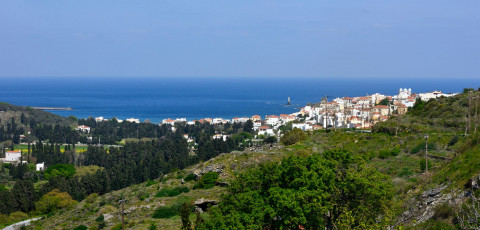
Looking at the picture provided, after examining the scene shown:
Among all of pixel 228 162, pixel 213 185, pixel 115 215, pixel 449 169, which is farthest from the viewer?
pixel 228 162

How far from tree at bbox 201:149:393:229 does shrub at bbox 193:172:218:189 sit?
1034 centimetres

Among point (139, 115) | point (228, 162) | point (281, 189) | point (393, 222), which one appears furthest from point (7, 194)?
point (139, 115)

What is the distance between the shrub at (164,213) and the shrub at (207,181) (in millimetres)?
3575

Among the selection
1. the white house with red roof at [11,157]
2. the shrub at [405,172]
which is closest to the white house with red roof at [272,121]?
the white house with red roof at [11,157]

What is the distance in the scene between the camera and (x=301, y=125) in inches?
3031

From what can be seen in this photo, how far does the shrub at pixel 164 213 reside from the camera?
839 inches

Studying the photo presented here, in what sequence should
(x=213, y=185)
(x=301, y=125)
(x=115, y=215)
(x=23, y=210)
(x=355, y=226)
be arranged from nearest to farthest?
(x=355, y=226)
(x=115, y=215)
(x=213, y=185)
(x=23, y=210)
(x=301, y=125)

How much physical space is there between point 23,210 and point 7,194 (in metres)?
2.06

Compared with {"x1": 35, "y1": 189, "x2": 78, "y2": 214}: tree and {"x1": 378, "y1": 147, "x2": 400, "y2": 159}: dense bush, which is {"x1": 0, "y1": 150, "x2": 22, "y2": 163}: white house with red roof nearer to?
{"x1": 35, "y1": 189, "x2": 78, "y2": 214}: tree

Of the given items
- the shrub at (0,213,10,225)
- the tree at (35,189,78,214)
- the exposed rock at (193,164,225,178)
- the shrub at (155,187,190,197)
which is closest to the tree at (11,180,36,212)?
the tree at (35,189,78,214)

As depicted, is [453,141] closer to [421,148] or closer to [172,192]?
[421,148]

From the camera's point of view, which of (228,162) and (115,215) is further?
(228,162)

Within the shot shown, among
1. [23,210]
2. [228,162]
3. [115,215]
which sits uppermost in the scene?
[228,162]

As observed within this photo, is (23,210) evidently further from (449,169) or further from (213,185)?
(449,169)
